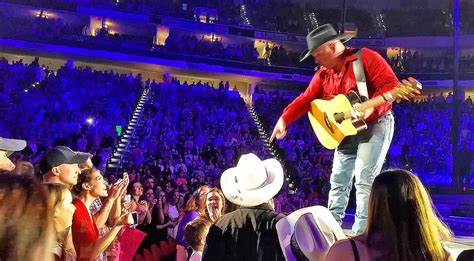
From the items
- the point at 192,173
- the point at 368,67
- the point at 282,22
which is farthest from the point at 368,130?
the point at 282,22

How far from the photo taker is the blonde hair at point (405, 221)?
1.84 m

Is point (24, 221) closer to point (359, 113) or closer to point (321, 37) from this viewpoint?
point (359, 113)

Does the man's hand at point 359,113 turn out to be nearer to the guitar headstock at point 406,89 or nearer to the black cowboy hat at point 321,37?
the guitar headstock at point 406,89

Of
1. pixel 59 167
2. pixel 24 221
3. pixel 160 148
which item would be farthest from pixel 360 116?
pixel 160 148

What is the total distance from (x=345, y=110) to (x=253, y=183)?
127 cm

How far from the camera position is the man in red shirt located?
3770mm

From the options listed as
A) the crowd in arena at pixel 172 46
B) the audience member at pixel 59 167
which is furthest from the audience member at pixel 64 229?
the crowd in arena at pixel 172 46

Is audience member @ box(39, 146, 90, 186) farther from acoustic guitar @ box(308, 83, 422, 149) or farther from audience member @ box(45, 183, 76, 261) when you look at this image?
acoustic guitar @ box(308, 83, 422, 149)

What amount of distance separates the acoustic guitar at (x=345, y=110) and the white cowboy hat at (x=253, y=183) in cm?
106

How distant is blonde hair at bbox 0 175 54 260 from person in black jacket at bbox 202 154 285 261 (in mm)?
1226

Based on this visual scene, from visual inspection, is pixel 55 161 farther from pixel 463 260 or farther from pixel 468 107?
pixel 468 107

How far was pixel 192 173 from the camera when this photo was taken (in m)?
12.6

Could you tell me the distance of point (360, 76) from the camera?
381 cm

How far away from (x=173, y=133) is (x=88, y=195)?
40.3 ft
